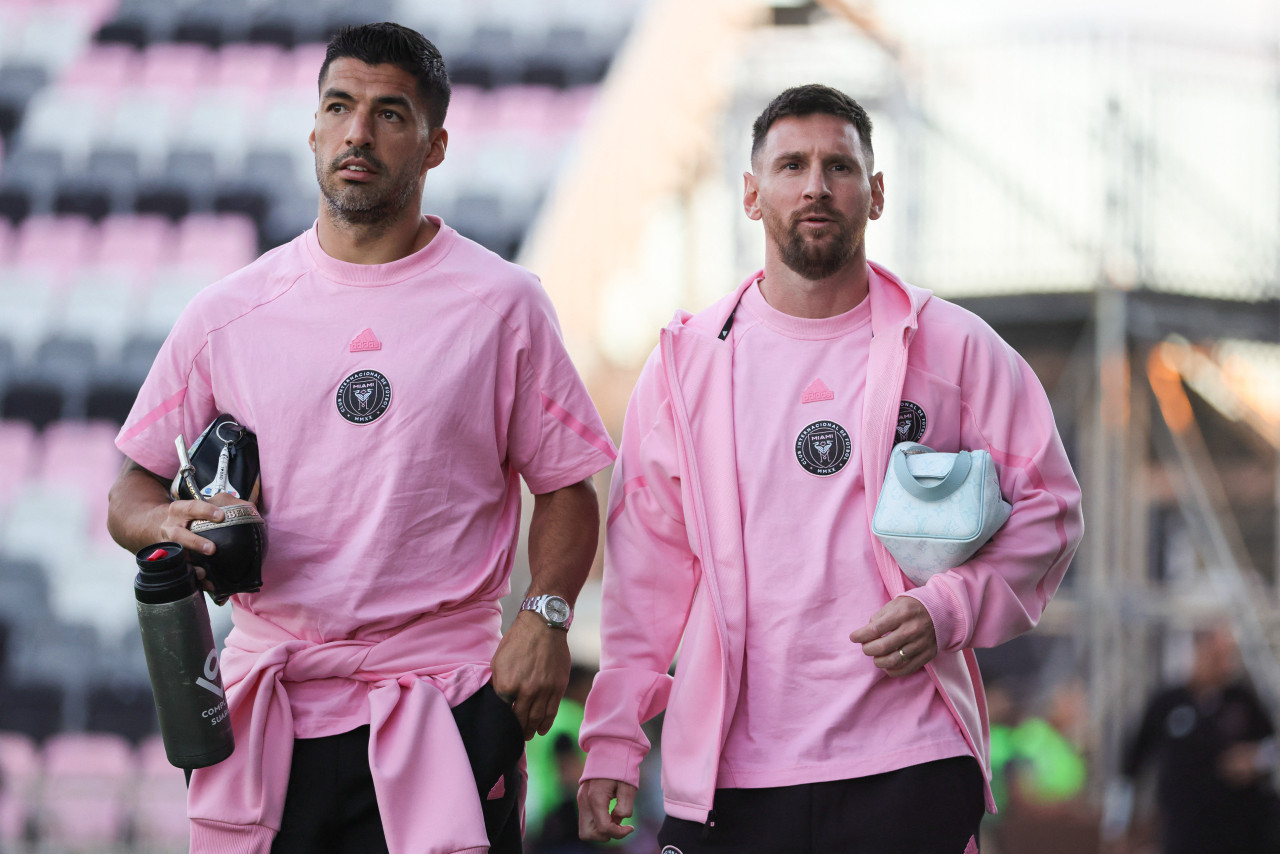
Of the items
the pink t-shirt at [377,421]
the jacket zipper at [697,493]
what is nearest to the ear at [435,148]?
the pink t-shirt at [377,421]

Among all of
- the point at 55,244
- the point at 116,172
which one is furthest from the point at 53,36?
the point at 55,244

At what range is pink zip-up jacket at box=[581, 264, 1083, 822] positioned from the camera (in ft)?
7.30

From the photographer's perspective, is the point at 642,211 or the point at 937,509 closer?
the point at 937,509

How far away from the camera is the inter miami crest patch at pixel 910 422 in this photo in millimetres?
2293

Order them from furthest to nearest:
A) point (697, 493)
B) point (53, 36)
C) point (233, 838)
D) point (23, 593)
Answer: point (53, 36)
point (23, 593)
point (697, 493)
point (233, 838)

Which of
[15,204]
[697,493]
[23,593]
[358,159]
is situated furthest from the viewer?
[15,204]

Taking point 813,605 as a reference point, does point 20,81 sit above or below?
above

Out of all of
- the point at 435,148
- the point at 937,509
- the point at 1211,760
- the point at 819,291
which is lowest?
the point at 1211,760

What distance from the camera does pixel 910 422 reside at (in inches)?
90.4

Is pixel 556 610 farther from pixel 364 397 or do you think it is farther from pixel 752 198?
pixel 752 198

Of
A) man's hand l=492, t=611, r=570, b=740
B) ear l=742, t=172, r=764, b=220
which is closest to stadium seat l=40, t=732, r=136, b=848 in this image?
man's hand l=492, t=611, r=570, b=740

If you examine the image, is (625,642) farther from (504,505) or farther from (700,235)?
(700,235)

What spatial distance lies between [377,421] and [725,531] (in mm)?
600

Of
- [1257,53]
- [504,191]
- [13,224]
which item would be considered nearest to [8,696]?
[13,224]
